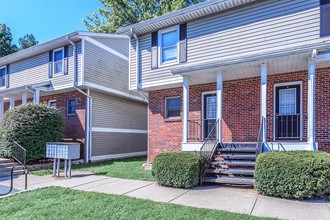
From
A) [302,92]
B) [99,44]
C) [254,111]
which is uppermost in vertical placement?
[99,44]

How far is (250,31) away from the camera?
30.5 feet

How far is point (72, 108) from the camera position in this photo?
46.8 ft

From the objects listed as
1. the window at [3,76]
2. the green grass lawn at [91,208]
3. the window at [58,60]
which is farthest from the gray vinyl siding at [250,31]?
the window at [3,76]

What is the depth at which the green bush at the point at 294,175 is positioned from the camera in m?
5.80

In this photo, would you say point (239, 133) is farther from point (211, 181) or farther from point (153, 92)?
point (153, 92)

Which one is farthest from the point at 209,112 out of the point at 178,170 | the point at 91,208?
the point at 91,208

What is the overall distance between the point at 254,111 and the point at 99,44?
9.21 metres

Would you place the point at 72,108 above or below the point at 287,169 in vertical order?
above

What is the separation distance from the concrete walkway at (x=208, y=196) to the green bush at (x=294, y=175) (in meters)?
0.21

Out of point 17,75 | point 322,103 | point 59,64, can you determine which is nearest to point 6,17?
point 17,75

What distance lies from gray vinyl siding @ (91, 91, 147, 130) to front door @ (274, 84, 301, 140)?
9.25 metres

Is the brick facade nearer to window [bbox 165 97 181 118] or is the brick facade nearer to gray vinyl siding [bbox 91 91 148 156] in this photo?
window [bbox 165 97 181 118]

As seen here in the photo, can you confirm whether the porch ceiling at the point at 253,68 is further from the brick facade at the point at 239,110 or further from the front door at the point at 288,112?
the front door at the point at 288,112

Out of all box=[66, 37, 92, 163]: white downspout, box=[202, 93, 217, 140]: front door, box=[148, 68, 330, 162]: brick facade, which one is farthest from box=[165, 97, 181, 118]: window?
box=[66, 37, 92, 163]: white downspout
